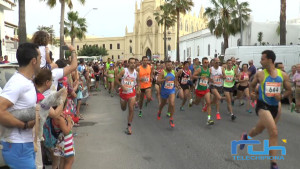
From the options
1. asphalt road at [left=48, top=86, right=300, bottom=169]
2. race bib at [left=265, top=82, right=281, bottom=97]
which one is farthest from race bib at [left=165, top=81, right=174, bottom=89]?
race bib at [left=265, top=82, right=281, bottom=97]

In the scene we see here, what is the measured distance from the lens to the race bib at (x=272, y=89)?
522 centimetres

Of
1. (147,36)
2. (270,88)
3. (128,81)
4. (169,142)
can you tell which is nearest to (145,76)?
(128,81)

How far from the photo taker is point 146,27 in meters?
94.2

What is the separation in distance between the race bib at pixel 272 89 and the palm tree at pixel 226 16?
26.7 metres

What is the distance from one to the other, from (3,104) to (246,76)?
1017cm

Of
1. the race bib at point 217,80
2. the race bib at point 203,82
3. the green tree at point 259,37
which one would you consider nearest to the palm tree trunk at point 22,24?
the race bib at point 203,82

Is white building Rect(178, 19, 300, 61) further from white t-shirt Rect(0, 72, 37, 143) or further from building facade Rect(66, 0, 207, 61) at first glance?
building facade Rect(66, 0, 207, 61)

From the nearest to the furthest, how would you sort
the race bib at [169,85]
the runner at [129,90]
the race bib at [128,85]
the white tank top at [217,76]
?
→ the runner at [129,90]
the race bib at [128,85]
the race bib at [169,85]
the white tank top at [217,76]

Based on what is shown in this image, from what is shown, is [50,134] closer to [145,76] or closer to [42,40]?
[42,40]

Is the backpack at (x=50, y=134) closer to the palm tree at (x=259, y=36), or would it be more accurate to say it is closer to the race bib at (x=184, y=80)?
the race bib at (x=184, y=80)

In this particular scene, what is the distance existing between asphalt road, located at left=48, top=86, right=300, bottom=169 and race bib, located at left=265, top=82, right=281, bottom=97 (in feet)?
3.86

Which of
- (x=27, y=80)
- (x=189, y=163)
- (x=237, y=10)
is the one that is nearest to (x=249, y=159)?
(x=189, y=163)

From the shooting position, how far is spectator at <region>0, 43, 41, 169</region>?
8.55 ft

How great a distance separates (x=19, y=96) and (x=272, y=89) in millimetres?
4227
